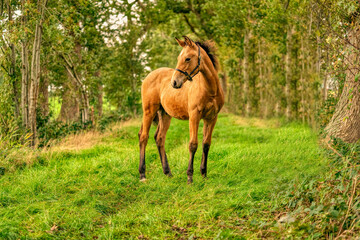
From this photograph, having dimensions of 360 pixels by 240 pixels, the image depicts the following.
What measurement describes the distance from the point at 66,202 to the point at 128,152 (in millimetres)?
3561

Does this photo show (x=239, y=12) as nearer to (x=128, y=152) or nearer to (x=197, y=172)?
(x=128, y=152)

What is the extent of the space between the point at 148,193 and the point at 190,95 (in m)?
2.08

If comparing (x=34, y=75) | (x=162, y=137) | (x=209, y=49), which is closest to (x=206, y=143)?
(x=162, y=137)

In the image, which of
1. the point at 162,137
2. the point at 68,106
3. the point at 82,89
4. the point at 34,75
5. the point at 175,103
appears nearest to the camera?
the point at 175,103

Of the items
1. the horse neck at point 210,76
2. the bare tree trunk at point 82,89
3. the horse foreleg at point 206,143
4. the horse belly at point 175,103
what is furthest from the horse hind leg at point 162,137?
the bare tree trunk at point 82,89

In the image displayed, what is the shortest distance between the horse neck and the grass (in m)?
1.80

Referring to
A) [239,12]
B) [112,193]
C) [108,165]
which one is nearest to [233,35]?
[239,12]

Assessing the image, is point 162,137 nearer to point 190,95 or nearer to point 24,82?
point 190,95

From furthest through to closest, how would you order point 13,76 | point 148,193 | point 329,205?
point 13,76 → point 148,193 → point 329,205

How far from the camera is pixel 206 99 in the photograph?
643 cm

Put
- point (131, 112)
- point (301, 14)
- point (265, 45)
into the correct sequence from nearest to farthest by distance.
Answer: point (301, 14), point (131, 112), point (265, 45)

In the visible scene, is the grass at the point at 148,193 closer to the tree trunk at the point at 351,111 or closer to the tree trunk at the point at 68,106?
the tree trunk at the point at 351,111

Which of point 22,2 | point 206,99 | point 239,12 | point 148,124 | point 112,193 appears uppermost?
point 239,12

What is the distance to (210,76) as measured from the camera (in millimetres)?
6348
